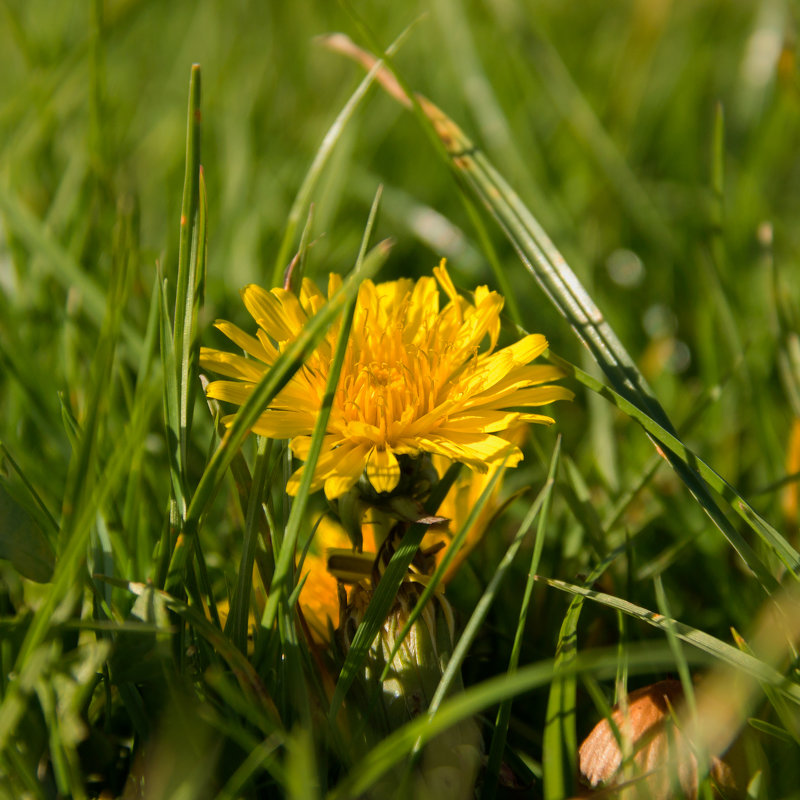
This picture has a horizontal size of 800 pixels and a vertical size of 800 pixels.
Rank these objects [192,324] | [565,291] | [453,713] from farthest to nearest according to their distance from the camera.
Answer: [565,291] < [192,324] < [453,713]

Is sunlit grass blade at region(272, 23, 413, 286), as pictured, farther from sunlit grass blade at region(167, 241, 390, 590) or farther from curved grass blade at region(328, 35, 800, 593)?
sunlit grass blade at region(167, 241, 390, 590)

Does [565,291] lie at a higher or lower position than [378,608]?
higher

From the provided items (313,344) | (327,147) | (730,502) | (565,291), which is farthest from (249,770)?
(327,147)

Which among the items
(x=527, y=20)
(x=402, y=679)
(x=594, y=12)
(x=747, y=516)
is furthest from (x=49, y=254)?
(x=594, y=12)

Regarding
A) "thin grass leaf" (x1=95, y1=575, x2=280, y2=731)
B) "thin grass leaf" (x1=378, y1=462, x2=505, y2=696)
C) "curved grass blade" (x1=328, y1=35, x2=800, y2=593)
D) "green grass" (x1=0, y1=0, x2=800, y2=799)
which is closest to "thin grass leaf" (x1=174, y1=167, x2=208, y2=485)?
"green grass" (x1=0, y1=0, x2=800, y2=799)

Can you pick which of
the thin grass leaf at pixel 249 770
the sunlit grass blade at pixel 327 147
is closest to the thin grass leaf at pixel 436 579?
the thin grass leaf at pixel 249 770

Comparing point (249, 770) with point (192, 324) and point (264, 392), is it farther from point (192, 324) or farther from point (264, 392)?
point (192, 324)

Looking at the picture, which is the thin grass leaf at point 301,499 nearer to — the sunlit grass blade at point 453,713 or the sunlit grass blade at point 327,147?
the sunlit grass blade at point 453,713
